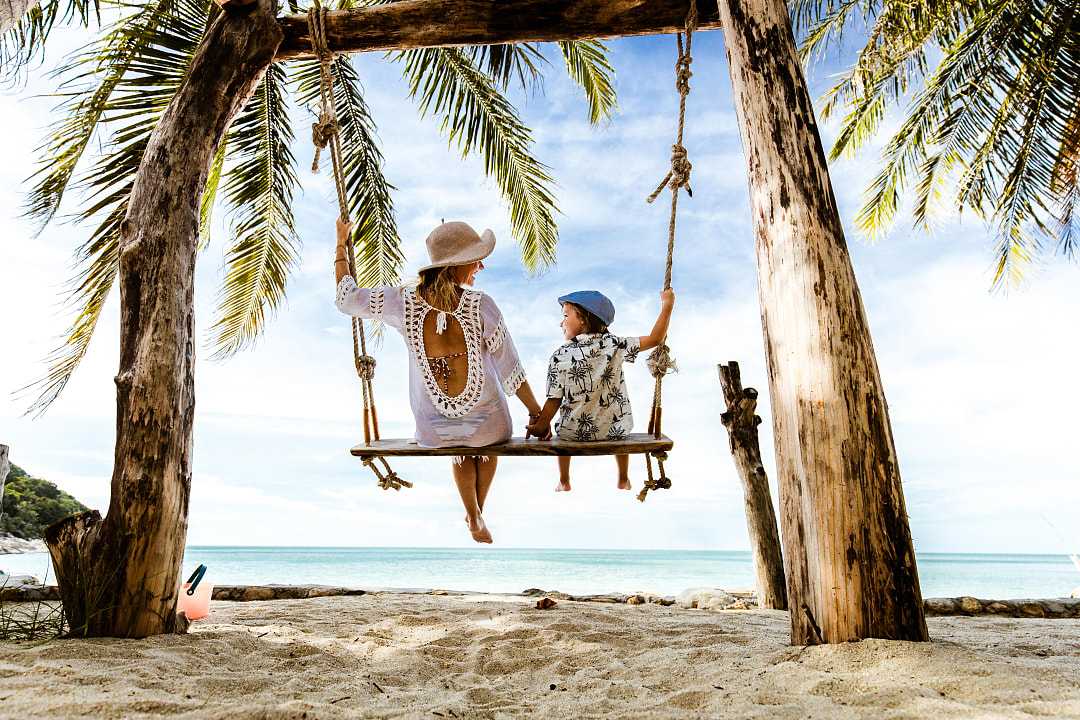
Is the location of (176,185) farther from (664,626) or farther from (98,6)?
(664,626)

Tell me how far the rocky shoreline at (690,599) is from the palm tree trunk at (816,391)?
2.39 metres

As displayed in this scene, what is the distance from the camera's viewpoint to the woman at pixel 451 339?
3.50 metres

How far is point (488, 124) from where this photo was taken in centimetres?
677

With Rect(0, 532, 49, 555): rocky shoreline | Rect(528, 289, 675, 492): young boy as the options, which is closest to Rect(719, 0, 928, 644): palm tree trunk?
Rect(528, 289, 675, 492): young boy

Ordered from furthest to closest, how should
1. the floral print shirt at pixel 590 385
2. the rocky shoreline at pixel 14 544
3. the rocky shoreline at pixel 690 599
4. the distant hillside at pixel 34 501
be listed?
1. the rocky shoreline at pixel 14 544
2. the distant hillside at pixel 34 501
3. the rocky shoreline at pixel 690 599
4. the floral print shirt at pixel 590 385

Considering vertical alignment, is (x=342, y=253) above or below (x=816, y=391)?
above

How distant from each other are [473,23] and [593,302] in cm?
151

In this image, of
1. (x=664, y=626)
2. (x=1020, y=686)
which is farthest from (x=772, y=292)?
(x=664, y=626)

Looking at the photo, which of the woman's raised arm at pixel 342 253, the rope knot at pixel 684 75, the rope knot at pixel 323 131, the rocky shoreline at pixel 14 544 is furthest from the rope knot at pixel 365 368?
the rocky shoreline at pixel 14 544

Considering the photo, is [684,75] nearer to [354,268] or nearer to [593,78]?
[354,268]

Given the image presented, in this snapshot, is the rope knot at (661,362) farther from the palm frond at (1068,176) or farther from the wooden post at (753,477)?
the palm frond at (1068,176)

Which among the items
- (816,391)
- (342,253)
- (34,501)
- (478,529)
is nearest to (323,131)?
(342,253)

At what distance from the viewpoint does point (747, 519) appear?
489cm

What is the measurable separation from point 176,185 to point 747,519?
3.82 meters
